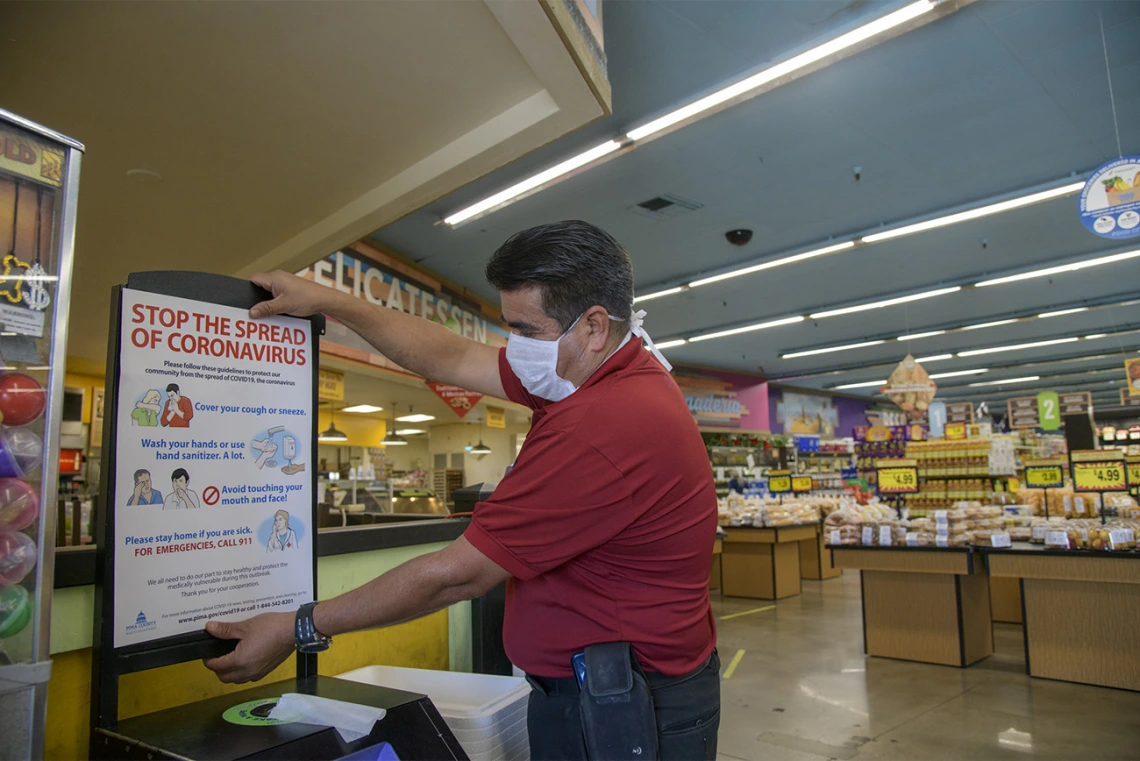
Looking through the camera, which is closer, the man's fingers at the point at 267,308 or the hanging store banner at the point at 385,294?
the man's fingers at the point at 267,308

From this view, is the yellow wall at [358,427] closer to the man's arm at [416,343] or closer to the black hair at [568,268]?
the man's arm at [416,343]

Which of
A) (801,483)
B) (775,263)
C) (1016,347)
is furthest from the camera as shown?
(1016,347)

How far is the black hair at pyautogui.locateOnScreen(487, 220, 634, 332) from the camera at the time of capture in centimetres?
144

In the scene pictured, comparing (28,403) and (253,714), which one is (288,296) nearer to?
(28,403)

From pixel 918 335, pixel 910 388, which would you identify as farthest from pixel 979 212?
pixel 918 335

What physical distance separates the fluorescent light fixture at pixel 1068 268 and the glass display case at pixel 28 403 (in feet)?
38.2

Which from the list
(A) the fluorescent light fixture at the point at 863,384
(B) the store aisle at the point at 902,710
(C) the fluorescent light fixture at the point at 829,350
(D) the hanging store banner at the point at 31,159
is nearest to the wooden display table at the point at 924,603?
(B) the store aisle at the point at 902,710

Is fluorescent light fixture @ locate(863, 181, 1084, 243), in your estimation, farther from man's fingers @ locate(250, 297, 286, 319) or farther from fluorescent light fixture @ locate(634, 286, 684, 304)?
man's fingers @ locate(250, 297, 286, 319)

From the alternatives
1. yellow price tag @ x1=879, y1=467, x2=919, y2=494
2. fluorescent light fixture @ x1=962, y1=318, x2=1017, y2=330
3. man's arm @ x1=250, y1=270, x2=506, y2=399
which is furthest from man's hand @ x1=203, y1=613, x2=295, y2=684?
fluorescent light fixture @ x1=962, y1=318, x2=1017, y2=330

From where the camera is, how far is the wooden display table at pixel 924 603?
17.1 feet

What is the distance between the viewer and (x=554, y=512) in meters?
1.25

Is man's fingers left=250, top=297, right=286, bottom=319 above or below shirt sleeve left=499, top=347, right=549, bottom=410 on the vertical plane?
above

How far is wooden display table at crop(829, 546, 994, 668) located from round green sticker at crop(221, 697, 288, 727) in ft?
16.4

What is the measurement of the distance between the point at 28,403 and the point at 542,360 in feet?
2.99
